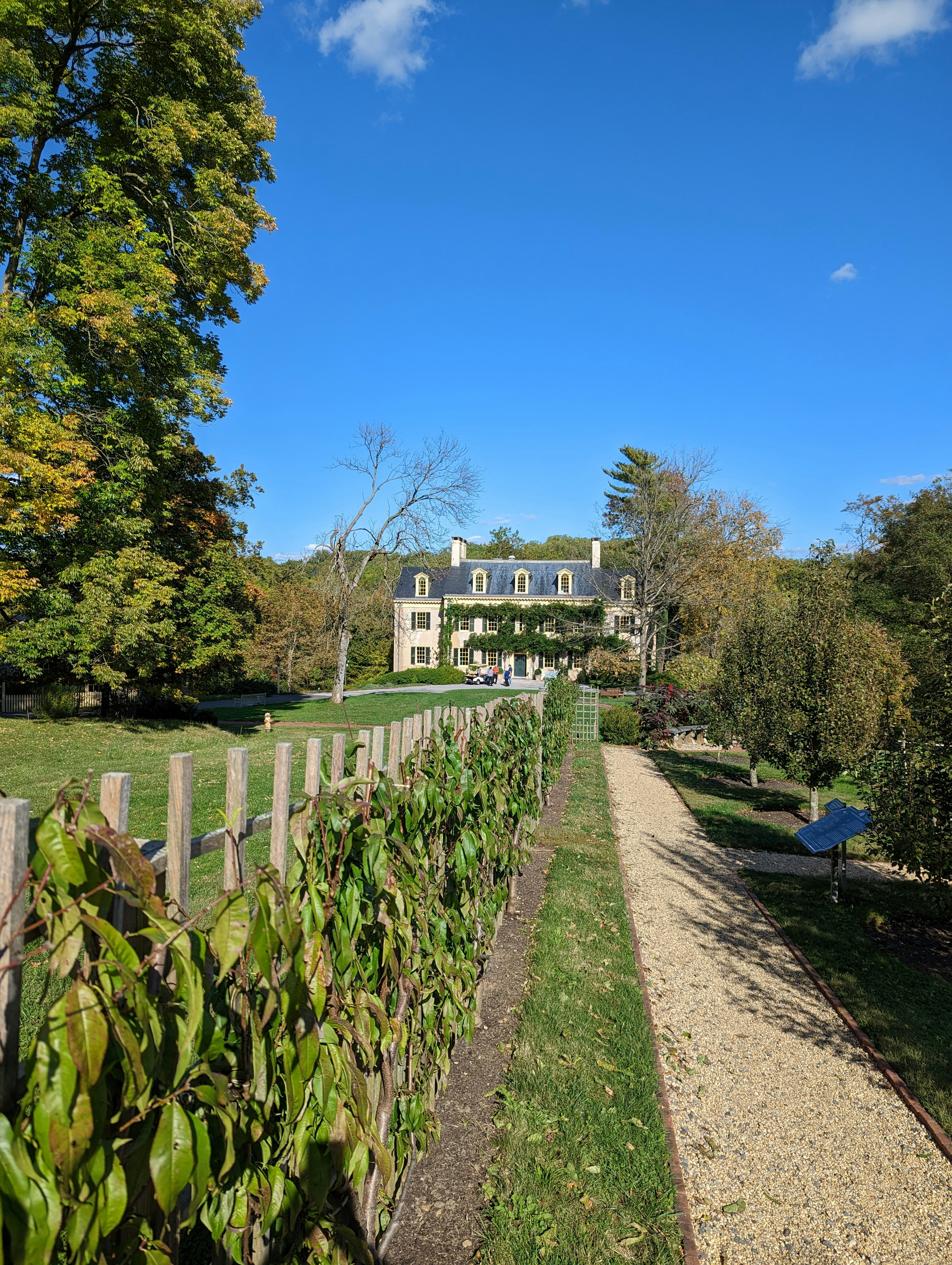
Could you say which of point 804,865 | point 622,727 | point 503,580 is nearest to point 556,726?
point 804,865

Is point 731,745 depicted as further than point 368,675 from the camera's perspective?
No

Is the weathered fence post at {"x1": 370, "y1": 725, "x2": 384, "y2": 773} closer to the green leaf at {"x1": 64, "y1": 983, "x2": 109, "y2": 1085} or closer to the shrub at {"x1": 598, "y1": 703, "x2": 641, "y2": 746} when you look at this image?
the green leaf at {"x1": 64, "y1": 983, "x2": 109, "y2": 1085}

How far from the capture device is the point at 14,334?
12.1 metres

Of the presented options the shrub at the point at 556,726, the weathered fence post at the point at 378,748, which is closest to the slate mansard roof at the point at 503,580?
the shrub at the point at 556,726

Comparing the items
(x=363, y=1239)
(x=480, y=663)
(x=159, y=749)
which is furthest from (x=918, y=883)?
(x=480, y=663)

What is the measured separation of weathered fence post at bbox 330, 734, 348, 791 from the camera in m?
2.48

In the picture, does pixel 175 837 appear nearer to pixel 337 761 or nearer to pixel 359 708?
pixel 337 761

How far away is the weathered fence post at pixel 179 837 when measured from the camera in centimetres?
161

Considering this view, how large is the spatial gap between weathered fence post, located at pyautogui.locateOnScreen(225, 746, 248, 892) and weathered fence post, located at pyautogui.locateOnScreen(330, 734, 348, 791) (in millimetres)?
581

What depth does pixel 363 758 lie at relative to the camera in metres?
2.72

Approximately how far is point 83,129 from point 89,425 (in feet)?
23.4

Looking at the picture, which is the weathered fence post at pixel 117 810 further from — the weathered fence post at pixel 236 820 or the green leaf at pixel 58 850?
the weathered fence post at pixel 236 820

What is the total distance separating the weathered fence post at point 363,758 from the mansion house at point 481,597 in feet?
139

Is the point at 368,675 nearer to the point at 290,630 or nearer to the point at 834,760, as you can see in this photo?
the point at 290,630
